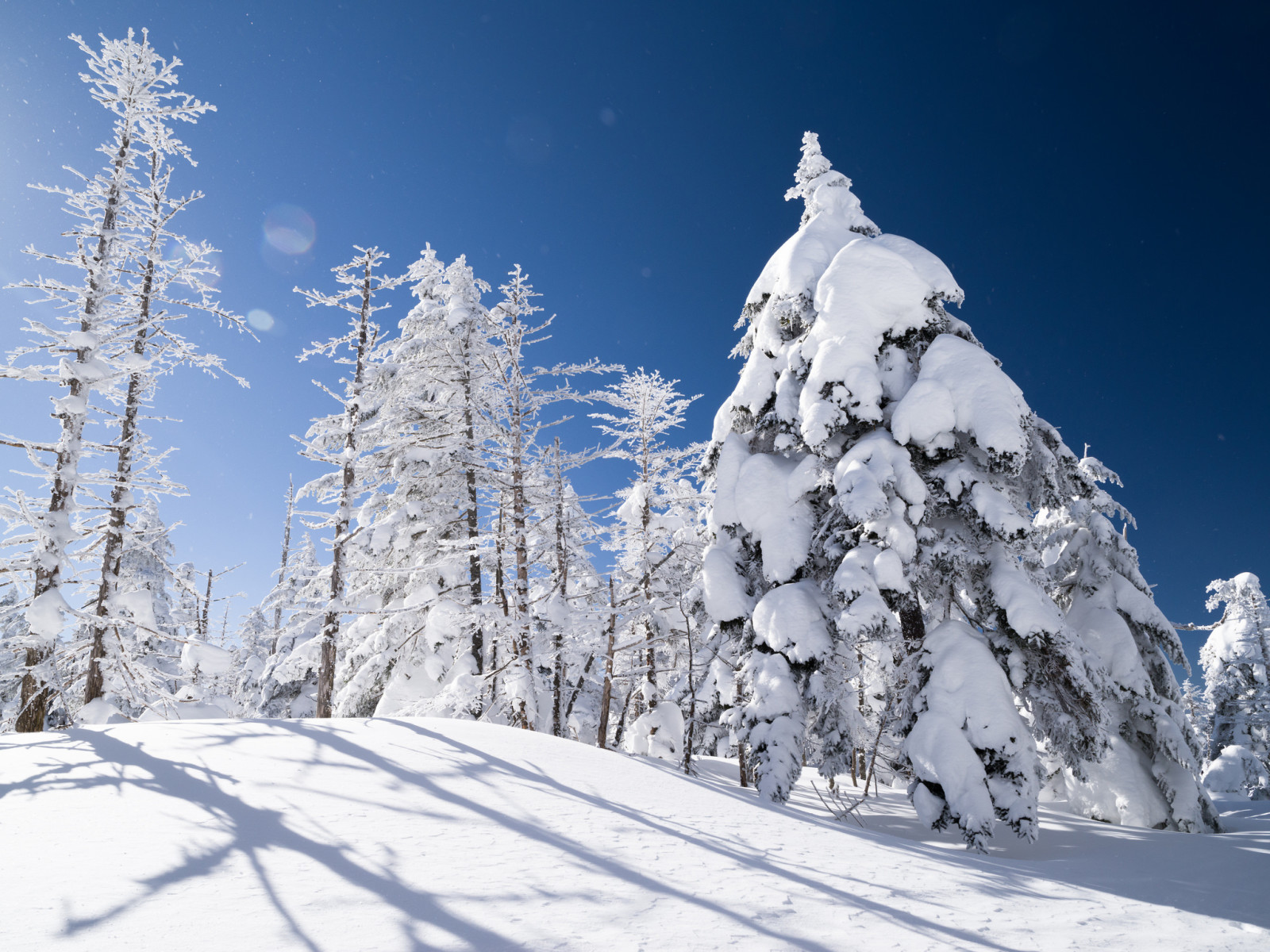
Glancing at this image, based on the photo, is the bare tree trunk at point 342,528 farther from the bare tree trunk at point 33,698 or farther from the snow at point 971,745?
the snow at point 971,745

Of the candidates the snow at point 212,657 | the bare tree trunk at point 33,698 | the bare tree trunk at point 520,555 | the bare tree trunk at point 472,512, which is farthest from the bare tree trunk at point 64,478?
the bare tree trunk at point 520,555

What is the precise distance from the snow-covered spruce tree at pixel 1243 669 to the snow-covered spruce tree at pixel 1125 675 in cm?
1692

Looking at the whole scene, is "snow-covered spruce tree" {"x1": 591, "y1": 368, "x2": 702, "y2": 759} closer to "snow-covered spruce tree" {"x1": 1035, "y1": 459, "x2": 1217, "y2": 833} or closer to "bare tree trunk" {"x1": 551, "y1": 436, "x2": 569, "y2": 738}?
"bare tree trunk" {"x1": 551, "y1": 436, "x2": 569, "y2": 738}

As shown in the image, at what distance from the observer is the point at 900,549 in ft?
25.2

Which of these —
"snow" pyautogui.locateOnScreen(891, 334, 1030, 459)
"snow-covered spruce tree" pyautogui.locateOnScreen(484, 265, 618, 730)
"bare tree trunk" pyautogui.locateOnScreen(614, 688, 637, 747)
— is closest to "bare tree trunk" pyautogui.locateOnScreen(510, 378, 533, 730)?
"snow-covered spruce tree" pyautogui.locateOnScreen(484, 265, 618, 730)

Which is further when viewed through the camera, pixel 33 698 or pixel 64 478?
pixel 64 478

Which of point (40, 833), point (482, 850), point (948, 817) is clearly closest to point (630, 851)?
point (482, 850)

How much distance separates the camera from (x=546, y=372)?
14.3 m

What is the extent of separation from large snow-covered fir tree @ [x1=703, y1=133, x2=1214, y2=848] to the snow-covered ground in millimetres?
1197

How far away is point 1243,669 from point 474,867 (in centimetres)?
3339

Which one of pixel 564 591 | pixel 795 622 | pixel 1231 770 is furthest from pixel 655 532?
pixel 1231 770

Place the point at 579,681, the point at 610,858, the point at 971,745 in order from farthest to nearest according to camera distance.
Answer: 1. the point at 579,681
2. the point at 971,745
3. the point at 610,858

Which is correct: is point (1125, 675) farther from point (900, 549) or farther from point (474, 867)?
point (474, 867)

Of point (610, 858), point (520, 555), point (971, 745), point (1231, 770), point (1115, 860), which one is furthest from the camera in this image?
point (1231, 770)
